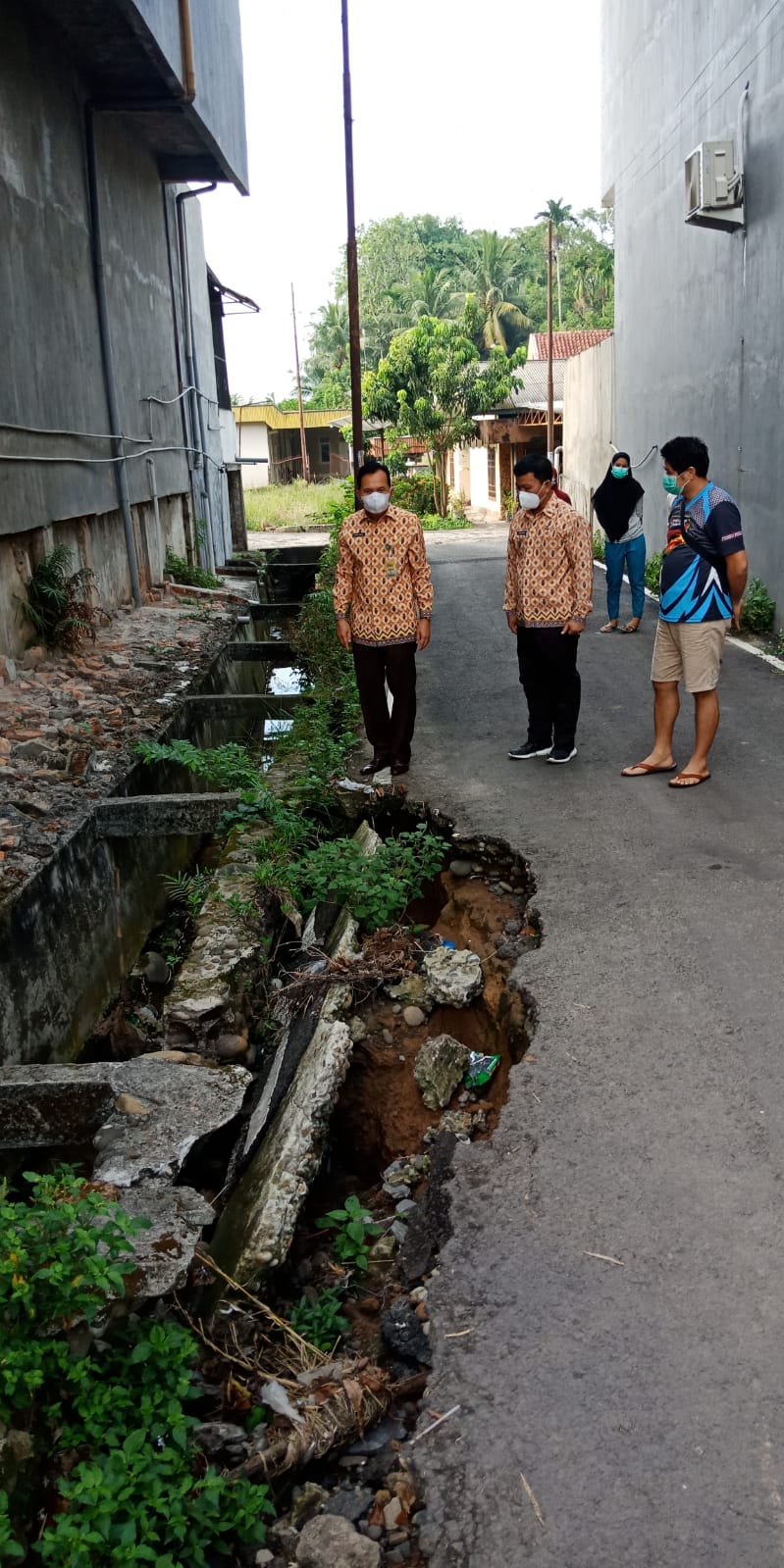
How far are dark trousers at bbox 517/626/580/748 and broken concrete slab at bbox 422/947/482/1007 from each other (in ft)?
7.58

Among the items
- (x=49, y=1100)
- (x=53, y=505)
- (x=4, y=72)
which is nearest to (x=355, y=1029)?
(x=49, y=1100)

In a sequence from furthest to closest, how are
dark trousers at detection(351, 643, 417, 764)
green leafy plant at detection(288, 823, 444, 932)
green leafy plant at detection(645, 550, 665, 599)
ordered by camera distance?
green leafy plant at detection(645, 550, 665, 599)
dark trousers at detection(351, 643, 417, 764)
green leafy plant at detection(288, 823, 444, 932)

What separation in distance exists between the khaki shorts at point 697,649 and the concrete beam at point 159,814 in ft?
8.26

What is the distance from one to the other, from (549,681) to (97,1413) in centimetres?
473

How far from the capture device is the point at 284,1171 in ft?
11.4

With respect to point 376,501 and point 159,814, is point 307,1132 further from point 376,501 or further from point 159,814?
point 376,501

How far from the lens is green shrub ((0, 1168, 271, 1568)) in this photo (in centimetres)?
224

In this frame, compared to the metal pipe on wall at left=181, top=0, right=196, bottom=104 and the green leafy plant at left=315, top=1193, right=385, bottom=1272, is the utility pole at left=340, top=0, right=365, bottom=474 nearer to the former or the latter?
the metal pipe on wall at left=181, top=0, right=196, bottom=104

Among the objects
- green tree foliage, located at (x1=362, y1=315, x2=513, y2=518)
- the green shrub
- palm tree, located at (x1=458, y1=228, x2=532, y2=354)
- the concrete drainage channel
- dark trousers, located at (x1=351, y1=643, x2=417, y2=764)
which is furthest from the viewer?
palm tree, located at (x1=458, y1=228, x2=532, y2=354)

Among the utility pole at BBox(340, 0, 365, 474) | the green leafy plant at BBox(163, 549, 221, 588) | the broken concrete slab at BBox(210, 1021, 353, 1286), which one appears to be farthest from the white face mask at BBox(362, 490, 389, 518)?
the green leafy plant at BBox(163, 549, 221, 588)

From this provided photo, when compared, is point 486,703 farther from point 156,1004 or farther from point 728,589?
point 156,1004

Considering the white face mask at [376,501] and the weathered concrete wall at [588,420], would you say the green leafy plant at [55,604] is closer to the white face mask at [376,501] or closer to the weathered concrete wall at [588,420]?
the white face mask at [376,501]

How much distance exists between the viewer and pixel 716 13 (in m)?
11.6

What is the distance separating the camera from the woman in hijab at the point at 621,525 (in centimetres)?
1030
